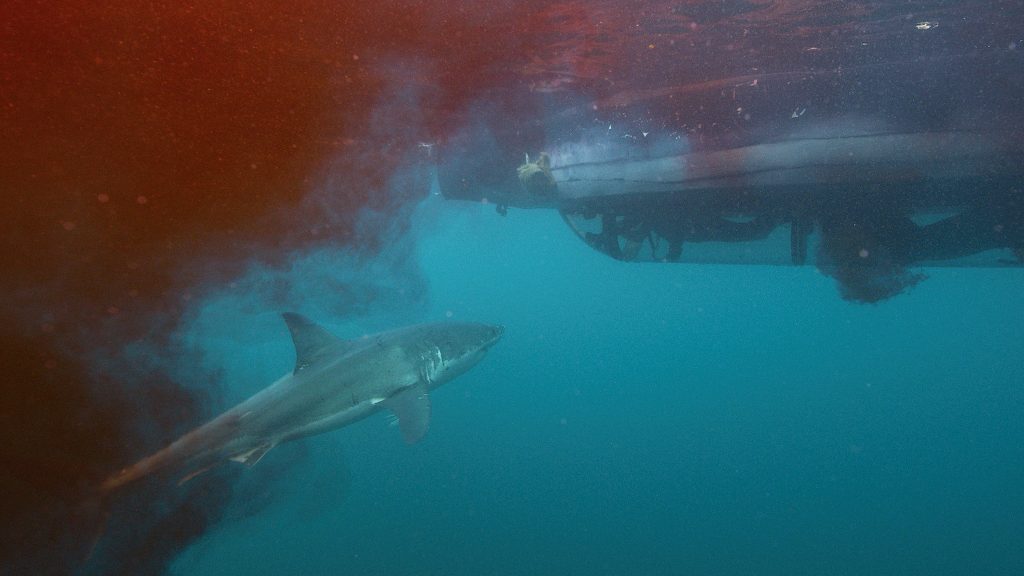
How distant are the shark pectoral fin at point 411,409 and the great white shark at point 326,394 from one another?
0.01 m

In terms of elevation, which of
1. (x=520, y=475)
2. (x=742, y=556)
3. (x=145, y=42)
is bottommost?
(x=742, y=556)

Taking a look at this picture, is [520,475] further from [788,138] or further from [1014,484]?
[1014,484]

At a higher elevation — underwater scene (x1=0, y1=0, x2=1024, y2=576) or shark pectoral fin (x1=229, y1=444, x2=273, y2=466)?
underwater scene (x1=0, y1=0, x2=1024, y2=576)

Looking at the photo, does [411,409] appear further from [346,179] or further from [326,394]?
[346,179]

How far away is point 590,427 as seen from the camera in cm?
3344

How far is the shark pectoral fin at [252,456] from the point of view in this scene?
5.05 metres

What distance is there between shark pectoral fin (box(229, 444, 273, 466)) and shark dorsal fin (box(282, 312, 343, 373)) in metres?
0.84

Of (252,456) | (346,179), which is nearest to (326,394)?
(252,456)

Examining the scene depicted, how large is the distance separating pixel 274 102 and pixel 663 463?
1178 inches

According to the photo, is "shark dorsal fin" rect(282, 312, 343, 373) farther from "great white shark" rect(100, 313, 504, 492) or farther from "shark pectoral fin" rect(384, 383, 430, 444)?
"shark pectoral fin" rect(384, 383, 430, 444)

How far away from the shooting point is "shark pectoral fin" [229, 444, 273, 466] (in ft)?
16.6

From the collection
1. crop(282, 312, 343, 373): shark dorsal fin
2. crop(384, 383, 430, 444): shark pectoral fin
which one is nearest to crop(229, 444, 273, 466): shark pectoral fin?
crop(282, 312, 343, 373): shark dorsal fin

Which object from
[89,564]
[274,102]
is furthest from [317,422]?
[274,102]

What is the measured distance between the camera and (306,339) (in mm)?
5500
